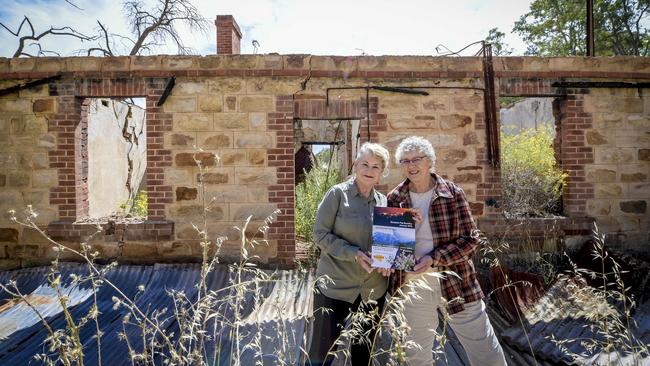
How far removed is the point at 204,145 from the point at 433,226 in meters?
3.63

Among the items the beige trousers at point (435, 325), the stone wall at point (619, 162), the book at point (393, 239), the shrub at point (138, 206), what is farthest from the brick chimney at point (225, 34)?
the beige trousers at point (435, 325)

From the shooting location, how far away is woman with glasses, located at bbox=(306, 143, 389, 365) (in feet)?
8.45

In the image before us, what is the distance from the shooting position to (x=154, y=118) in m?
5.28

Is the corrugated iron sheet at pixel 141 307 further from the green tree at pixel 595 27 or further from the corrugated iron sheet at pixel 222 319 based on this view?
the green tree at pixel 595 27

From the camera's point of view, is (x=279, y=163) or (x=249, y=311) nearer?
(x=249, y=311)

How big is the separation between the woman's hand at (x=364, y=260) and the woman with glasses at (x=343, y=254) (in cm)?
3

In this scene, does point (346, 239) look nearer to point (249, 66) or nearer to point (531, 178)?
point (249, 66)

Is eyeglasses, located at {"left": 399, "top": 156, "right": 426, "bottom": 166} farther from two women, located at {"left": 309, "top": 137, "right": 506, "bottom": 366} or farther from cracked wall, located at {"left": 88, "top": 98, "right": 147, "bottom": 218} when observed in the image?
cracked wall, located at {"left": 88, "top": 98, "right": 147, "bottom": 218}

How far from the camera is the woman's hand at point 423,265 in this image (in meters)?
2.43

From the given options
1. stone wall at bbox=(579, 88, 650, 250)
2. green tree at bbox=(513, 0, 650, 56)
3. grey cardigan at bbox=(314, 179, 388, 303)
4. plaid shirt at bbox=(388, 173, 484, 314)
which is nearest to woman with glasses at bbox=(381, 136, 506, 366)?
plaid shirt at bbox=(388, 173, 484, 314)

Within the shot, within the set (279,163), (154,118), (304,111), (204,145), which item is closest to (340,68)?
(304,111)

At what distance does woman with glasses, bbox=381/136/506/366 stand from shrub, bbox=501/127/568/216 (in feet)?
11.1

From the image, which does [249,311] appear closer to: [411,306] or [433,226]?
[411,306]

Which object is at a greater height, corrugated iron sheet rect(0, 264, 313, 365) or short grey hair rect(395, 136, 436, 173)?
short grey hair rect(395, 136, 436, 173)
